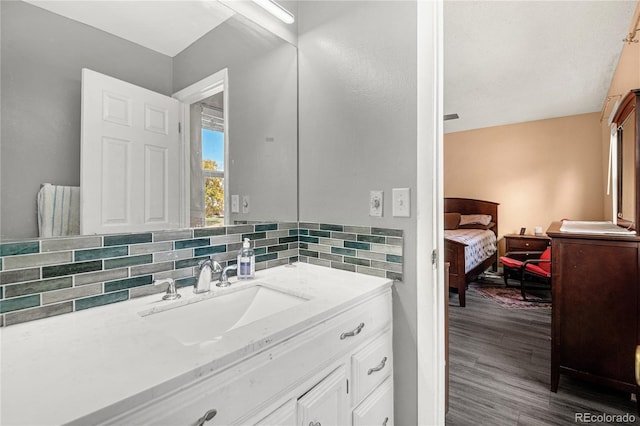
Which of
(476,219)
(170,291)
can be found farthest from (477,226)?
(170,291)

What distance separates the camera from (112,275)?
1020 millimetres

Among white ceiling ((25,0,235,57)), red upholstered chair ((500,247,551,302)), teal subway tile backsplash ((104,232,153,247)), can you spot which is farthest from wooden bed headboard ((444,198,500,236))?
teal subway tile backsplash ((104,232,153,247))

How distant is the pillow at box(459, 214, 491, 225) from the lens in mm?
4938

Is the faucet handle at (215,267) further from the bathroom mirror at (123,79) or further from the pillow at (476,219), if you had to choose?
the pillow at (476,219)

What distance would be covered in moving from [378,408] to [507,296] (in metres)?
3.29

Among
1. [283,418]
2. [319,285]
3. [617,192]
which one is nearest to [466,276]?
[617,192]

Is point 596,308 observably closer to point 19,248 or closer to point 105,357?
point 105,357

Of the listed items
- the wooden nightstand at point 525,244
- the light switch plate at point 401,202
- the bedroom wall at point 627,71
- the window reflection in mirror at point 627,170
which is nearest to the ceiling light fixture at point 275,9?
the light switch plate at point 401,202

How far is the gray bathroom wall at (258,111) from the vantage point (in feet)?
4.59

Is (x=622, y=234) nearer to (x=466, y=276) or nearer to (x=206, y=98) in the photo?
(x=466, y=276)

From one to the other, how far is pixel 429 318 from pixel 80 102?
4.80 ft

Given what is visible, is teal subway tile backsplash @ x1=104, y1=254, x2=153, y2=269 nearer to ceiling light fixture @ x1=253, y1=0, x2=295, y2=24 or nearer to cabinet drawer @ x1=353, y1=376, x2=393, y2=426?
cabinet drawer @ x1=353, y1=376, x2=393, y2=426

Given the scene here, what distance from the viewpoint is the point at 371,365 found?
1150mm

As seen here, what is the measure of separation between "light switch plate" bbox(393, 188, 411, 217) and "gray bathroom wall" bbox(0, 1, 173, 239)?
1133mm
